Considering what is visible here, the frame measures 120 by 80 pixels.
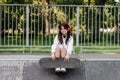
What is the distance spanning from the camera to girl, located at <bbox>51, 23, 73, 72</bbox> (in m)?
8.09

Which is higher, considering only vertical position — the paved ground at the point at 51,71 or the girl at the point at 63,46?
the girl at the point at 63,46

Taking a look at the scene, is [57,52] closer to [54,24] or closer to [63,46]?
[63,46]

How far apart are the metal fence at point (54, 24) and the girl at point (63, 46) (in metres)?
2.35

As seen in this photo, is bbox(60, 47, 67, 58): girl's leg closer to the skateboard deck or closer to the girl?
the girl

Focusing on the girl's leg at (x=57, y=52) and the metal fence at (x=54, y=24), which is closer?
the girl's leg at (x=57, y=52)

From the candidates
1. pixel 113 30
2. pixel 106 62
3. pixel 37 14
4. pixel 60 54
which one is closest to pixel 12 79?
pixel 60 54

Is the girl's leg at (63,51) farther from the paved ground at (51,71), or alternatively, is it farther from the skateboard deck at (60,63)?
the paved ground at (51,71)

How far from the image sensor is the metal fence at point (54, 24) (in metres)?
10.7

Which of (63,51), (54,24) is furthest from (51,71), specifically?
(54,24)

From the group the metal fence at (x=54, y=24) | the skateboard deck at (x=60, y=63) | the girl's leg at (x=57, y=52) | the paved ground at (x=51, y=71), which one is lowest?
the paved ground at (x=51, y=71)

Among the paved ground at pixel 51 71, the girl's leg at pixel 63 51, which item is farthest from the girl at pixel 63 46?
the paved ground at pixel 51 71

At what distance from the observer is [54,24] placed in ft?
35.9

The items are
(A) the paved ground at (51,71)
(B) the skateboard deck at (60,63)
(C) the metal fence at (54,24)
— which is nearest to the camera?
(B) the skateboard deck at (60,63)

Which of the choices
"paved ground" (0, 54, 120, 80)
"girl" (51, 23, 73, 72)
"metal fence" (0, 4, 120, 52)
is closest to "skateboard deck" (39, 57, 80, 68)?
"girl" (51, 23, 73, 72)
